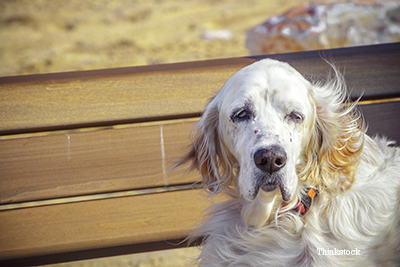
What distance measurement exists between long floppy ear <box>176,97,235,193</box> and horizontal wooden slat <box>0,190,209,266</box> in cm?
29

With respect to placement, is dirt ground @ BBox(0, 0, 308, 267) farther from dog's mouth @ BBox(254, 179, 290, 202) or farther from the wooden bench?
dog's mouth @ BBox(254, 179, 290, 202)

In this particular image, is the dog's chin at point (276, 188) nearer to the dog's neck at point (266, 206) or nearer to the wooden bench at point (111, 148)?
the dog's neck at point (266, 206)

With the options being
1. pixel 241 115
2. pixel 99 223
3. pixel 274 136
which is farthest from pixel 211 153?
pixel 99 223

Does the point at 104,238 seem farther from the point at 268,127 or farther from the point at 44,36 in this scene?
the point at 44,36

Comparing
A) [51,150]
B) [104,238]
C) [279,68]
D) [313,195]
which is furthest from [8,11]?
[313,195]

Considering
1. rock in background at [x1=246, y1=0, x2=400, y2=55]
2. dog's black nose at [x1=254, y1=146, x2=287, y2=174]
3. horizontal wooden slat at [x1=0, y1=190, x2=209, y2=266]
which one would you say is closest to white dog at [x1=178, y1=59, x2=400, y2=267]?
dog's black nose at [x1=254, y1=146, x2=287, y2=174]

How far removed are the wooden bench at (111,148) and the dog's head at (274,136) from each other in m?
0.35

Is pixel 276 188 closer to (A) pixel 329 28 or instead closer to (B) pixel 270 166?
(B) pixel 270 166

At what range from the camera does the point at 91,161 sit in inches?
70.1

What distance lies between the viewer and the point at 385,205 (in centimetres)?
127

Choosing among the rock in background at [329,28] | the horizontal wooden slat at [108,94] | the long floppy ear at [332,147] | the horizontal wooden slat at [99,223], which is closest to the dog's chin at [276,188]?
the long floppy ear at [332,147]

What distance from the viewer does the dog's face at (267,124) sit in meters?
1.14

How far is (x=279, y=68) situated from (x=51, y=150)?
1245mm

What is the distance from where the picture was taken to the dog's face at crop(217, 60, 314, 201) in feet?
3.75
